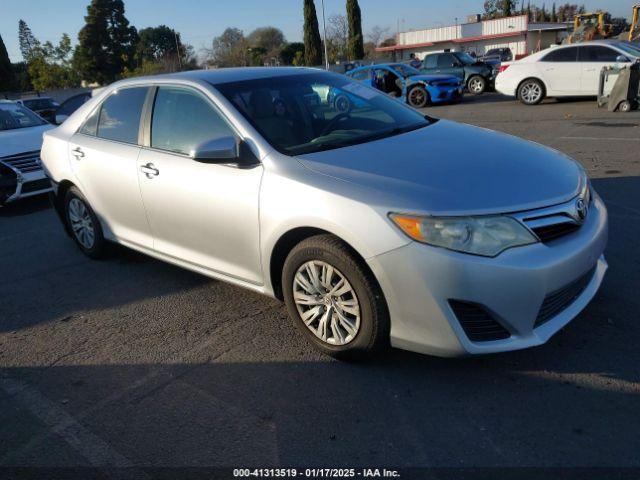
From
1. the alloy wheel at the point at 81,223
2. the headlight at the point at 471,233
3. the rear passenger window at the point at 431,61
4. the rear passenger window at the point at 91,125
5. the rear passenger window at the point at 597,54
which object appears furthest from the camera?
the rear passenger window at the point at 431,61

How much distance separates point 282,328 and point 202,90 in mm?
1730

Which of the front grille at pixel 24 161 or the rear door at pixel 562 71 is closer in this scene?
the front grille at pixel 24 161

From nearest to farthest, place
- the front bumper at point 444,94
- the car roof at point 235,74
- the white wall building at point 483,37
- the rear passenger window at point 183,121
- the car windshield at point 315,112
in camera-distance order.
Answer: the car windshield at point 315,112
the rear passenger window at point 183,121
the car roof at point 235,74
the front bumper at point 444,94
the white wall building at point 483,37

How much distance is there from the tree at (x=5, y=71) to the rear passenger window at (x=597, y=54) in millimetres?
42791

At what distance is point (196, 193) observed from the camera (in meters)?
3.71

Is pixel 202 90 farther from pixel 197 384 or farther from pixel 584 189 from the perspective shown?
pixel 584 189

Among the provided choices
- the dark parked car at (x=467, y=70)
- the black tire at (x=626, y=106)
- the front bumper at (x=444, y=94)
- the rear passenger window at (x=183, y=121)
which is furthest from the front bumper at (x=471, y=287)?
the dark parked car at (x=467, y=70)

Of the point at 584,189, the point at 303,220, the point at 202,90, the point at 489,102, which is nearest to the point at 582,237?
the point at 584,189

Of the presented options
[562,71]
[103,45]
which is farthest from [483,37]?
[562,71]

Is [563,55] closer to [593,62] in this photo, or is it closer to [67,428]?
[593,62]

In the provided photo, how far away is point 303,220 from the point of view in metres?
3.07

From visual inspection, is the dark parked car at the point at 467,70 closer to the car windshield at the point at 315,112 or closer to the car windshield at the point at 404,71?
the car windshield at the point at 404,71

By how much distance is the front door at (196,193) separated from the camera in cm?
346

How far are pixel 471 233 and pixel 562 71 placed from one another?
13162mm
